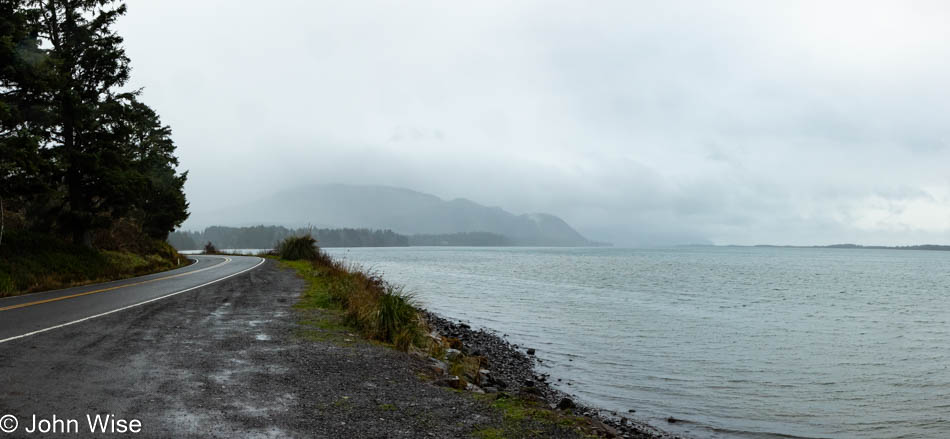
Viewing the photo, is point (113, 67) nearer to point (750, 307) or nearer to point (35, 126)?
point (35, 126)

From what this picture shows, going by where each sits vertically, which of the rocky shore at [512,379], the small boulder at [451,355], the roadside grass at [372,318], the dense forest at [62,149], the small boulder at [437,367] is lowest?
the rocky shore at [512,379]

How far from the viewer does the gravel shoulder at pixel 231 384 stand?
5.97 m

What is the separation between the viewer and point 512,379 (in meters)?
13.9

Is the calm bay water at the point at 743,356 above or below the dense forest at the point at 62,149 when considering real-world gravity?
below

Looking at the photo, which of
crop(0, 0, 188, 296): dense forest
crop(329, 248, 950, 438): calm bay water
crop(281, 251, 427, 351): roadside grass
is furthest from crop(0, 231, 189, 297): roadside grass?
crop(329, 248, 950, 438): calm bay water

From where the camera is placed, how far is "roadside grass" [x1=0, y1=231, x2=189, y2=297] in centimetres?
1822

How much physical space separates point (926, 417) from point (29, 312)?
68.7 ft

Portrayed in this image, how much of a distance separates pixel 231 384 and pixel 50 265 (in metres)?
18.8

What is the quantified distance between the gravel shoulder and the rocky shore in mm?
544

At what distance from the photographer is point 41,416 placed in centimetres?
561

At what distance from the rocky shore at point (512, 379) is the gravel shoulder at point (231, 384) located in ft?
1.79

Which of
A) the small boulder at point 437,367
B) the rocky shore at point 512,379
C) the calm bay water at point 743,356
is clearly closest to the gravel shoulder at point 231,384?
the small boulder at point 437,367

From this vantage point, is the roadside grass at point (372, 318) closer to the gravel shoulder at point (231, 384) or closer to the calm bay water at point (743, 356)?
the gravel shoulder at point (231, 384)

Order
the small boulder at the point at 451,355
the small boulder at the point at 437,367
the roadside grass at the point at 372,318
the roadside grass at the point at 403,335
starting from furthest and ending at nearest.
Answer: the small boulder at the point at 451,355, the roadside grass at the point at 372,318, the small boulder at the point at 437,367, the roadside grass at the point at 403,335
